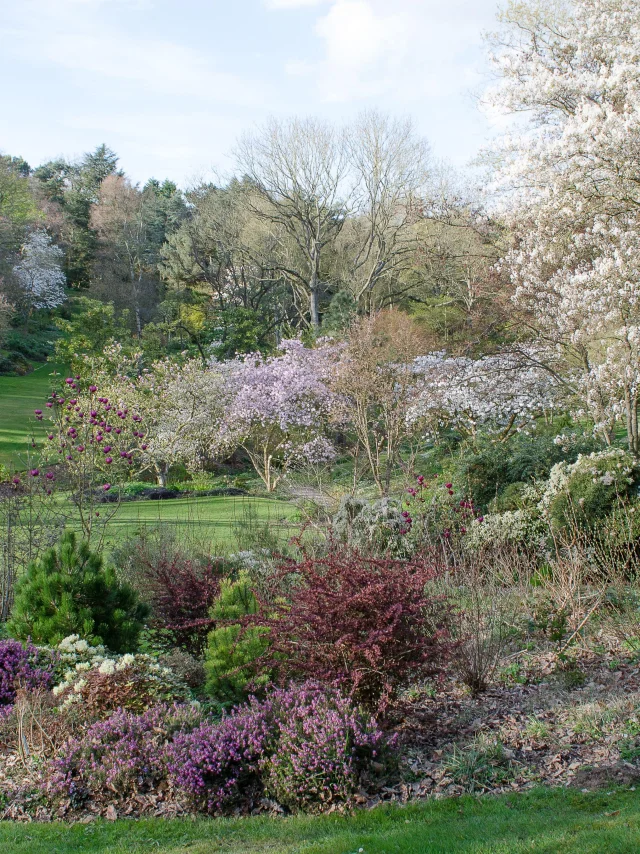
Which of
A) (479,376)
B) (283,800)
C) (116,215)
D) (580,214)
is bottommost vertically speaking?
(283,800)

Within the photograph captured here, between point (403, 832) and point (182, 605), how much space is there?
296 cm

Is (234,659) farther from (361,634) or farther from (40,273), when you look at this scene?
(40,273)

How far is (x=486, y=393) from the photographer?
15.2 m

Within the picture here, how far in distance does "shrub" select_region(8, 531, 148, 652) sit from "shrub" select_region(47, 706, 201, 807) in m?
1.26

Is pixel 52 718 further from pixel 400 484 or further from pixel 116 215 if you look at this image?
pixel 116 215

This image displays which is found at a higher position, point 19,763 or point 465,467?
point 465,467

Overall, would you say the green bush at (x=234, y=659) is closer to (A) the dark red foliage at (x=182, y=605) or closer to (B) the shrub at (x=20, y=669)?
(A) the dark red foliage at (x=182, y=605)

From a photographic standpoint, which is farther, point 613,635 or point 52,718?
point 613,635

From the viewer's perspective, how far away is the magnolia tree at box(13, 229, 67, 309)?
1433 inches

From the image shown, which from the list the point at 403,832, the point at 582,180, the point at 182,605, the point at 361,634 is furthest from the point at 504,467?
the point at 403,832

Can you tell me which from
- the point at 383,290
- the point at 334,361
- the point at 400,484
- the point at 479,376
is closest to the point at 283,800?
the point at 400,484

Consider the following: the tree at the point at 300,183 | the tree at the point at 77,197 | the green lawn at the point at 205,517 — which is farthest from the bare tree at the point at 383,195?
the tree at the point at 77,197

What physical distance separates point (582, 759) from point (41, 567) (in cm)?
376

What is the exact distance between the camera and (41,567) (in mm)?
5160
